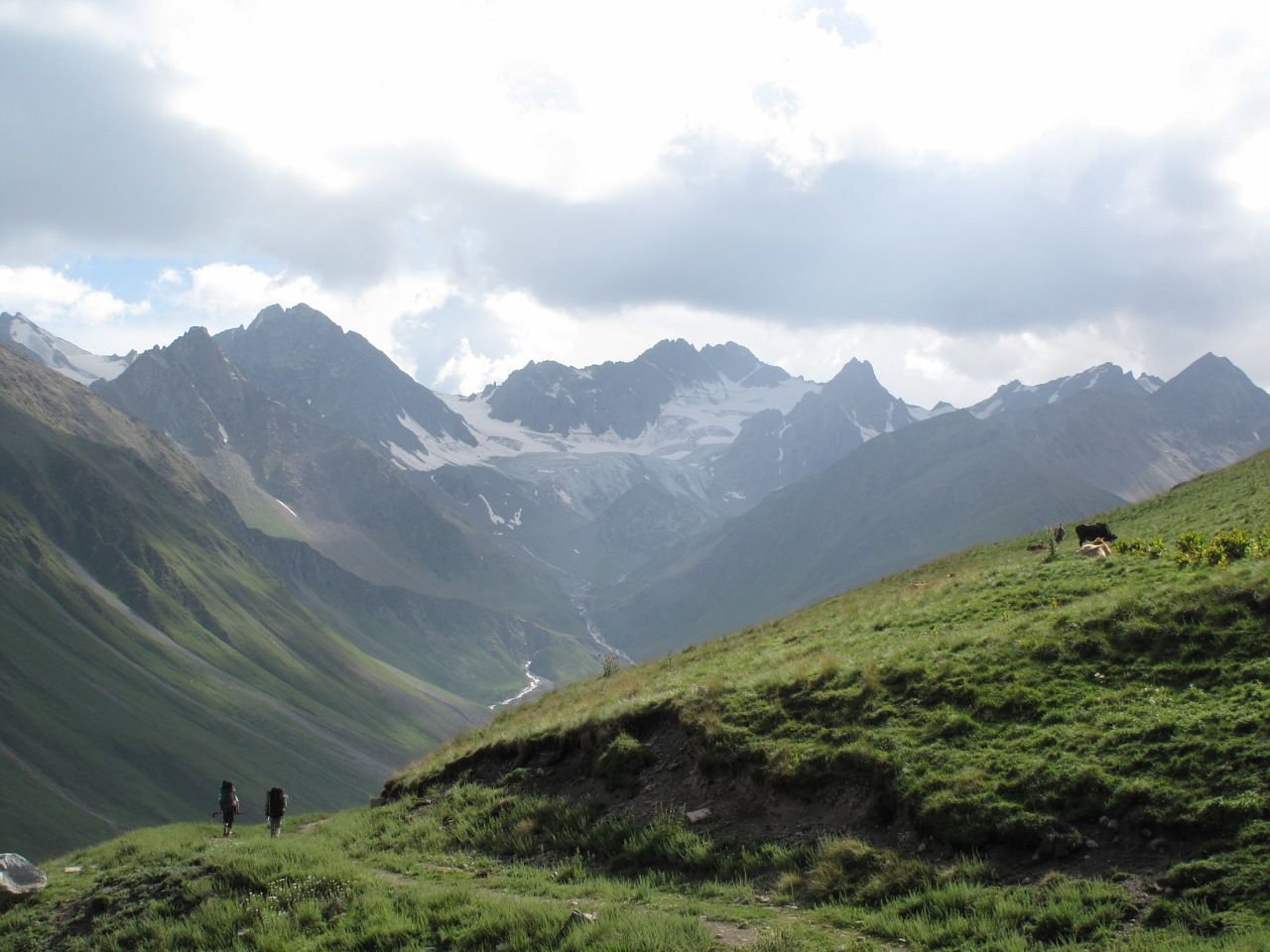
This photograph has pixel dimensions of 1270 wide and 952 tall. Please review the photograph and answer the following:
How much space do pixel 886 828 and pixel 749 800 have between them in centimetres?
334

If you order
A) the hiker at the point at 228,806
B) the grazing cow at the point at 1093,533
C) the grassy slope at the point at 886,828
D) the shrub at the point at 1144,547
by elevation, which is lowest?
the hiker at the point at 228,806

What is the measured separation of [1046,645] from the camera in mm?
20500

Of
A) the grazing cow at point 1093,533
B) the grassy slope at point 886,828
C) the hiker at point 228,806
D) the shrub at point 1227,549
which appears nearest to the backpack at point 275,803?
the hiker at point 228,806

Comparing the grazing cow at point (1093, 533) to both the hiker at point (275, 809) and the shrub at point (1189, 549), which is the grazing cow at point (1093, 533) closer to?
the shrub at point (1189, 549)

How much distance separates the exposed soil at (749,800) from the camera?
46.8ft

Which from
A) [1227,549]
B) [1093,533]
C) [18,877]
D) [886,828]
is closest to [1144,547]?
[1227,549]

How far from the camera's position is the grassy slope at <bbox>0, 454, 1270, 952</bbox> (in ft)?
44.5

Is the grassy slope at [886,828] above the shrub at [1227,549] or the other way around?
the other way around

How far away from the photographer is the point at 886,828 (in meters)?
16.8

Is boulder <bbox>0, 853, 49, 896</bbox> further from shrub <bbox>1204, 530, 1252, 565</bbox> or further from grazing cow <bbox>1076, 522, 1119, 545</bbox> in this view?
grazing cow <bbox>1076, 522, 1119, 545</bbox>

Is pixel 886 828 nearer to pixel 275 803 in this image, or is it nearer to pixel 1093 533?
pixel 275 803

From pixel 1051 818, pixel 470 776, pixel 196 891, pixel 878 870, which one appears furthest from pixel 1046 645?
pixel 196 891

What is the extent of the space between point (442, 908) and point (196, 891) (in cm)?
608

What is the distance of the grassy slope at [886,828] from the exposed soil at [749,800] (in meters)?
0.08
